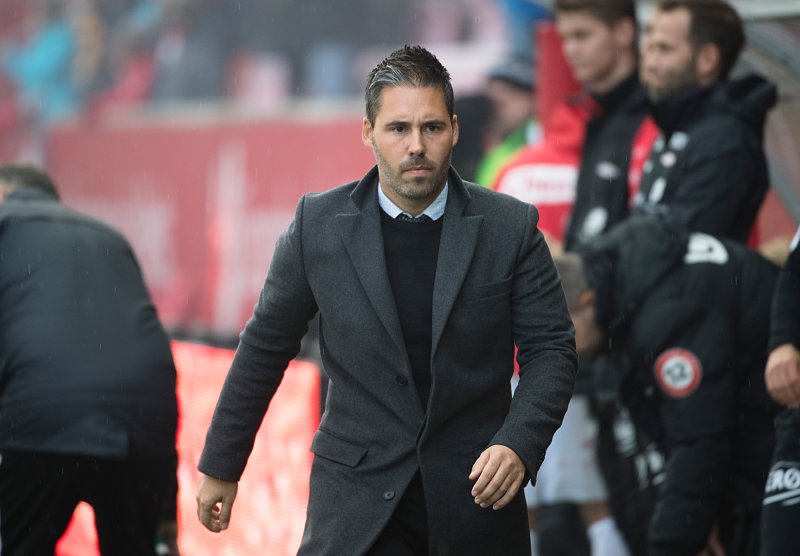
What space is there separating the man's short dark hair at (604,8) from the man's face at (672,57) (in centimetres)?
50

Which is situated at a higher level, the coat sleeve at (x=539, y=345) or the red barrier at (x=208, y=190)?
the coat sleeve at (x=539, y=345)

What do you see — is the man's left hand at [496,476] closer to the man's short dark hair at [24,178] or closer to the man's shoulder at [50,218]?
the man's shoulder at [50,218]

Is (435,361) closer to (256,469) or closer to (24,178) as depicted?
(24,178)

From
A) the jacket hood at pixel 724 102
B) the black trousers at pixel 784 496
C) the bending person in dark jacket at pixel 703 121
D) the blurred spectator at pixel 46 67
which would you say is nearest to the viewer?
the black trousers at pixel 784 496

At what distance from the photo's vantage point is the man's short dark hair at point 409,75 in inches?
153

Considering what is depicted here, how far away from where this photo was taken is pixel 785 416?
16.0ft

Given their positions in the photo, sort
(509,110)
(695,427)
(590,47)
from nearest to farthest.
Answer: (695,427), (590,47), (509,110)

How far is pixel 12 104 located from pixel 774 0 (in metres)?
9.87

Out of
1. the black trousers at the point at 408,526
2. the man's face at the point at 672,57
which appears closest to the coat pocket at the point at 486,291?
the black trousers at the point at 408,526

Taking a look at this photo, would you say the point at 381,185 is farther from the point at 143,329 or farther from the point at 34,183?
the point at 34,183

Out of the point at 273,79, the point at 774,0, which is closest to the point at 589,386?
the point at 774,0

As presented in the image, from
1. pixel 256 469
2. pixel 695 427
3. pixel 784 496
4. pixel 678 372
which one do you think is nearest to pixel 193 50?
pixel 256 469

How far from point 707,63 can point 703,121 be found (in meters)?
0.38

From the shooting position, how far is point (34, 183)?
5.81 metres
